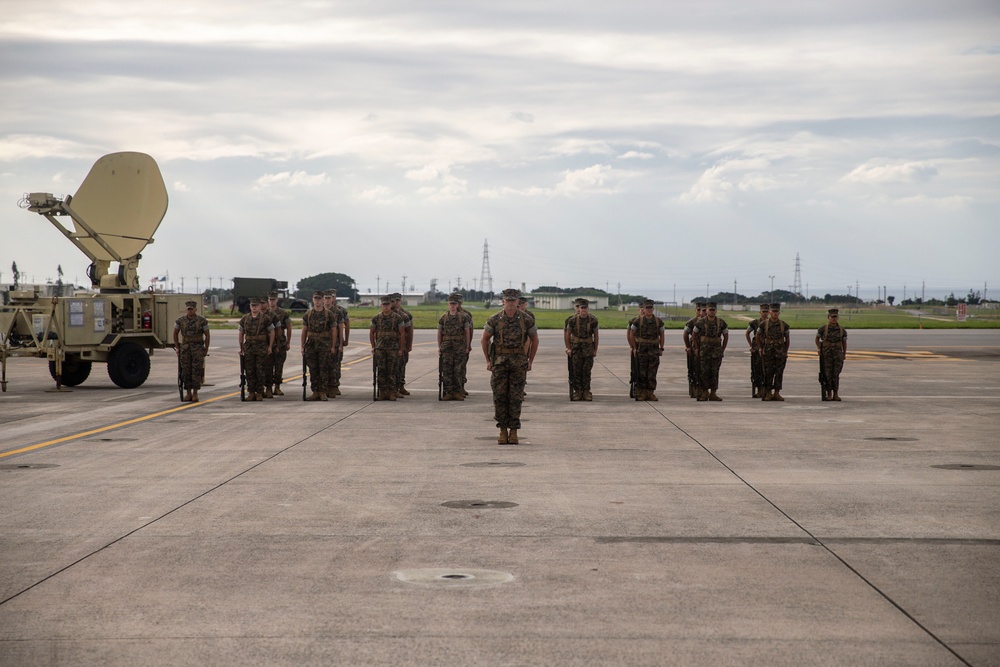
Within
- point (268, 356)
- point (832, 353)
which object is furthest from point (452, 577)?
point (832, 353)

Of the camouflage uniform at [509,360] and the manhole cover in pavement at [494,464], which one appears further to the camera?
the camouflage uniform at [509,360]

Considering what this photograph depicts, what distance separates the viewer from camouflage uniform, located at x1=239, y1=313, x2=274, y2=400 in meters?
19.5

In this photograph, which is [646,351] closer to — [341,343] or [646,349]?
[646,349]

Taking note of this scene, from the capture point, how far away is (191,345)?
19.3m

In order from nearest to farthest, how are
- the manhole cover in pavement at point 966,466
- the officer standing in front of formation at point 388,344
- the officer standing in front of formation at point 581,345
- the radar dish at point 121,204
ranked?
the manhole cover in pavement at point 966,466, the officer standing in front of formation at point 581,345, the officer standing in front of formation at point 388,344, the radar dish at point 121,204

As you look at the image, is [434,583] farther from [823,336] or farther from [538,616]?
[823,336]

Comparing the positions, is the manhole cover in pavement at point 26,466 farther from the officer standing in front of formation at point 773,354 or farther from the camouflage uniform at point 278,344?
the officer standing in front of formation at point 773,354

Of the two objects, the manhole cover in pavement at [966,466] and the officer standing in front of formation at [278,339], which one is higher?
the officer standing in front of formation at [278,339]

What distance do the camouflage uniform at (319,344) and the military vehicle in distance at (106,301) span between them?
3.00 meters

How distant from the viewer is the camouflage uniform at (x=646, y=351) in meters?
19.9

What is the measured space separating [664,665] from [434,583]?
189cm

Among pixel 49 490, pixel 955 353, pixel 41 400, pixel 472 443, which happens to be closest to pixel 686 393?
pixel 472 443

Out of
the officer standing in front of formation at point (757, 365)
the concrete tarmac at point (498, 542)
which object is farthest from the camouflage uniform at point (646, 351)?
the concrete tarmac at point (498, 542)

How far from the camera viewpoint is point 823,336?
2044 centimetres
